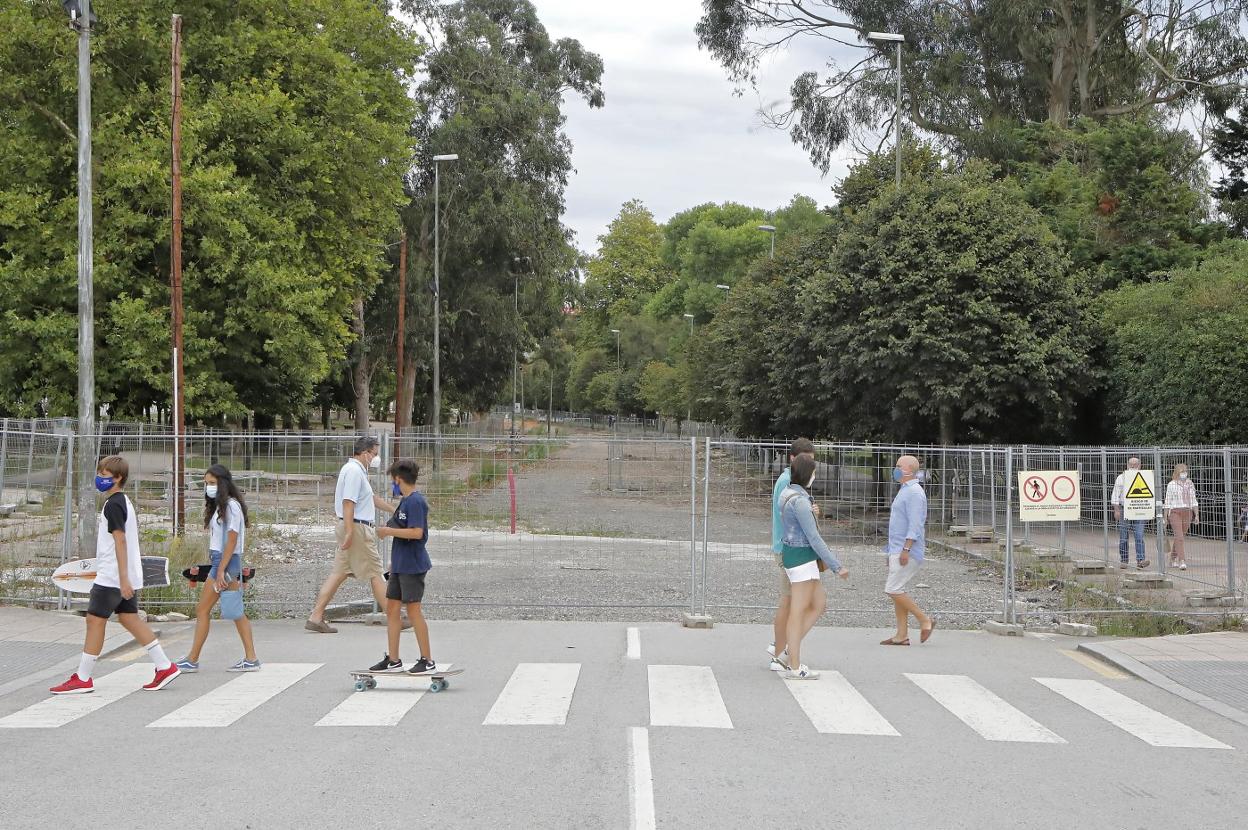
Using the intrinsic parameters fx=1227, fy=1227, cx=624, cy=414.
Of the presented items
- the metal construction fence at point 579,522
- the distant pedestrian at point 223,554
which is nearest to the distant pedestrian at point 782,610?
the metal construction fence at point 579,522

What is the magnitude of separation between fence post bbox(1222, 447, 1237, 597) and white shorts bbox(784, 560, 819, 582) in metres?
7.33

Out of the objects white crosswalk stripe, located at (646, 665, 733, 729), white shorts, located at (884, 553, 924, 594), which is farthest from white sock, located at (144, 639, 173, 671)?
white shorts, located at (884, 553, 924, 594)

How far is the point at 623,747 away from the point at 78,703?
4.18m

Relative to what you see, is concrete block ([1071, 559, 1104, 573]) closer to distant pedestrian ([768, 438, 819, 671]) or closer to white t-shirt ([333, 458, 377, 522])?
distant pedestrian ([768, 438, 819, 671])

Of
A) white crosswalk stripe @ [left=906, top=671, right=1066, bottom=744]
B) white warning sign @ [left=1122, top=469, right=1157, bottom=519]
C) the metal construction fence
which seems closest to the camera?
white crosswalk stripe @ [left=906, top=671, right=1066, bottom=744]

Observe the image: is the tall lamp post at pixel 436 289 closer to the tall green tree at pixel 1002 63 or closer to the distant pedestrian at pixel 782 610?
the tall green tree at pixel 1002 63

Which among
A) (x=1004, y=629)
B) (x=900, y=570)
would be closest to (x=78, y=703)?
(x=900, y=570)

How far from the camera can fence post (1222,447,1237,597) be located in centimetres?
1471

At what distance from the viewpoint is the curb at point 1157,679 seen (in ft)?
30.3

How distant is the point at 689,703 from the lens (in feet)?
29.4

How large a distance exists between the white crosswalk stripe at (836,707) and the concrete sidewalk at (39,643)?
19.9 ft

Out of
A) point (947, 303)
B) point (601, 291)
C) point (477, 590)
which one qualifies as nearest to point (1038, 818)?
point (477, 590)

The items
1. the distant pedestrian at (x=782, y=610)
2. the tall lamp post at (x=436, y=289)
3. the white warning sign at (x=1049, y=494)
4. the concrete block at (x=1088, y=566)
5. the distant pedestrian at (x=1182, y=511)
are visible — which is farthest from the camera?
the tall lamp post at (x=436, y=289)

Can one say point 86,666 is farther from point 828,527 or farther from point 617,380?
point 617,380
